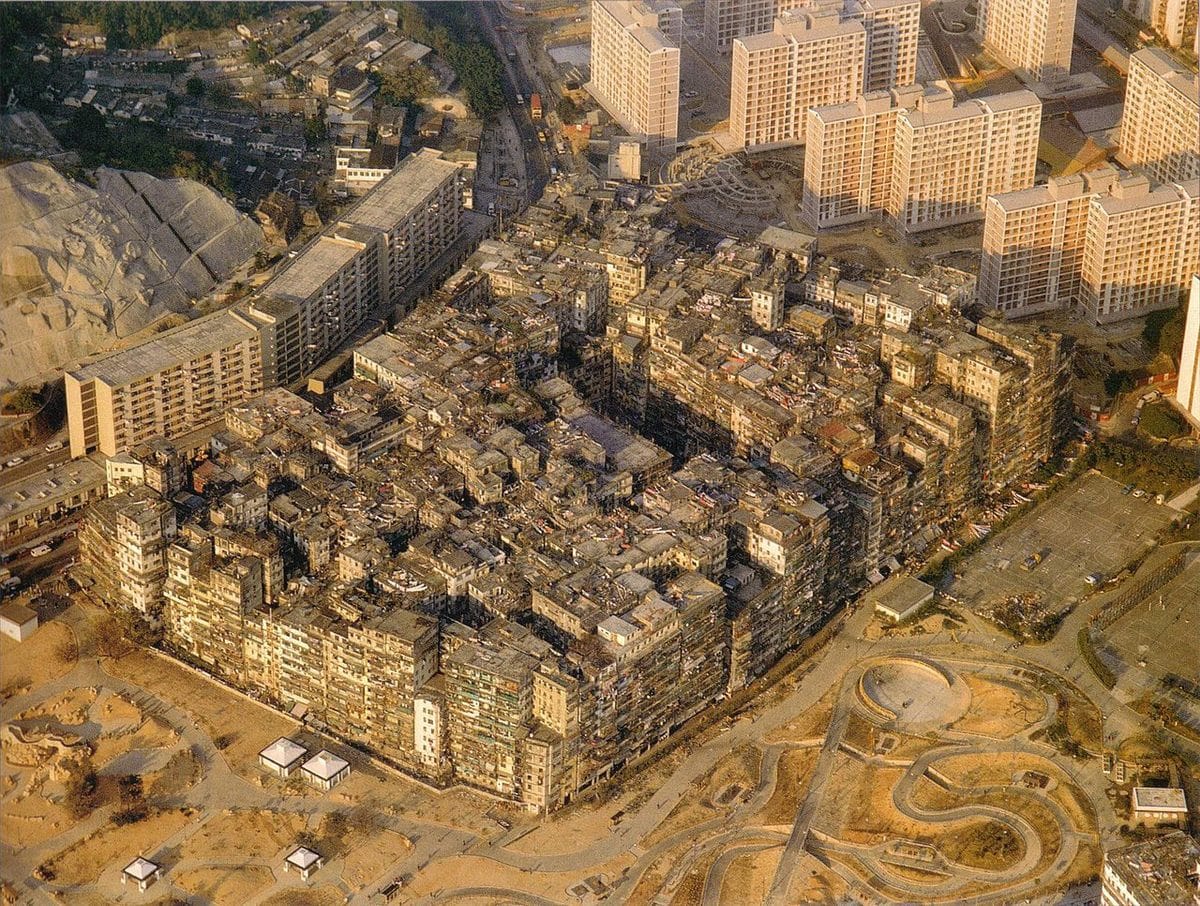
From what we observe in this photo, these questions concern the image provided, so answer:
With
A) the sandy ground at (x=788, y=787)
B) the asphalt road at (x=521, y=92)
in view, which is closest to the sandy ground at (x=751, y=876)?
the sandy ground at (x=788, y=787)

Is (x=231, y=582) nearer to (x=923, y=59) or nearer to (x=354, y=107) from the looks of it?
(x=354, y=107)

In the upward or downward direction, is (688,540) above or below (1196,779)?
above

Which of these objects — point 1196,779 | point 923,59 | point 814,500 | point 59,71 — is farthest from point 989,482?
point 59,71

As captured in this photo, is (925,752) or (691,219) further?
(691,219)

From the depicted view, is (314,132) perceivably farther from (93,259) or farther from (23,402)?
(23,402)

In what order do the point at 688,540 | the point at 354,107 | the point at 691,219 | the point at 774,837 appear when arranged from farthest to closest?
1. the point at 354,107
2. the point at 691,219
3. the point at 688,540
4. the point at 774,837

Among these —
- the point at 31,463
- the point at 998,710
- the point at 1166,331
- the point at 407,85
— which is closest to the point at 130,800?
the point at 31,463

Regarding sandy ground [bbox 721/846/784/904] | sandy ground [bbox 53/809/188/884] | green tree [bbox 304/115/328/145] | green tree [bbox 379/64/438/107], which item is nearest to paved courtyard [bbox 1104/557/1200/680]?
sandy ground [bbox 721/846/784/904]
